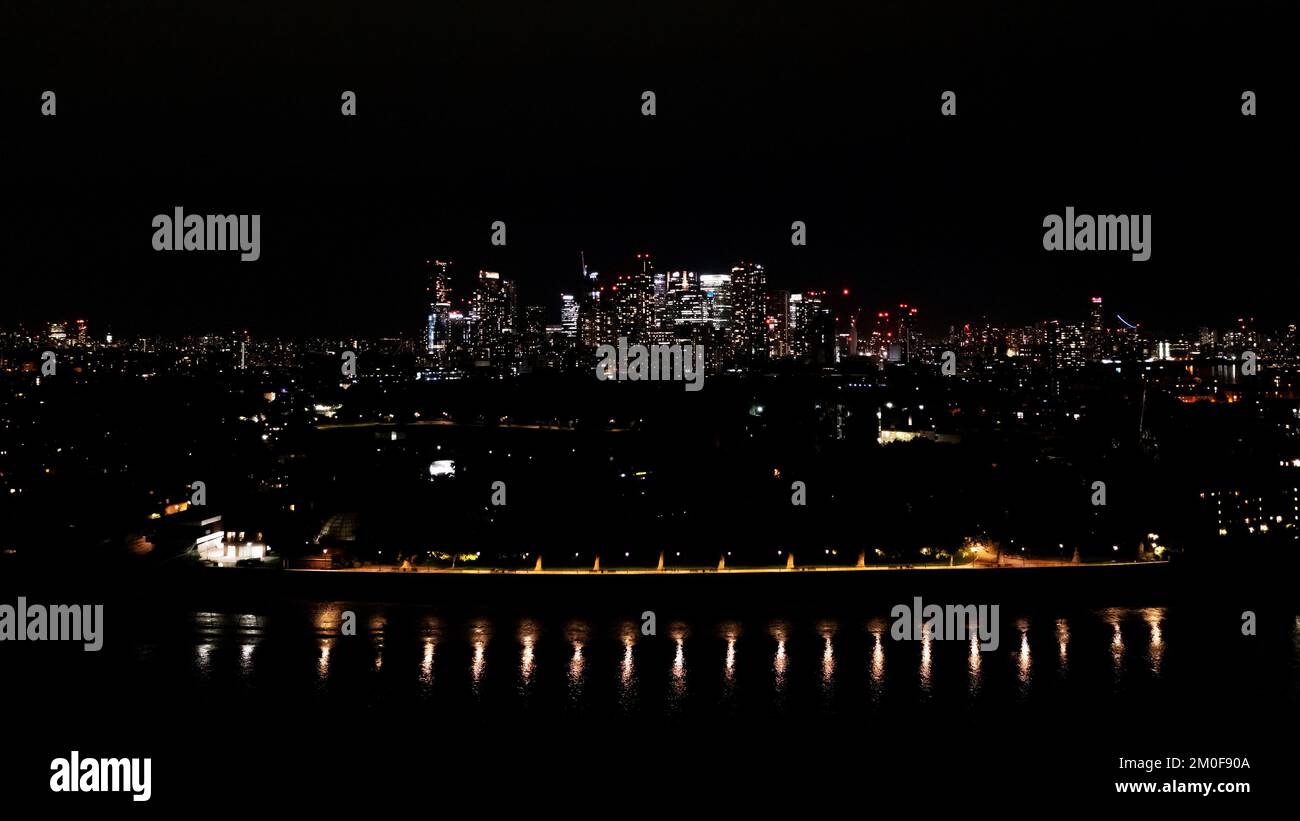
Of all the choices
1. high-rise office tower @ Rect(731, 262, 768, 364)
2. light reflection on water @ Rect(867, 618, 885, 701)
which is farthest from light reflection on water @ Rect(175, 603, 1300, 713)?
high-rise office tower @ Rect(731, 262, 768, 364)

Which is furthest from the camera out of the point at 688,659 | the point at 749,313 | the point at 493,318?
the point at 493,318

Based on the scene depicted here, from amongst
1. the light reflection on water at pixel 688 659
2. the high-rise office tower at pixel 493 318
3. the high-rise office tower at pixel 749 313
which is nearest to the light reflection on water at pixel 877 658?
the light reflection on water at pixel 688 659

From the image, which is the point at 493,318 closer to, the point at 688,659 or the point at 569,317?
the point at 569,317

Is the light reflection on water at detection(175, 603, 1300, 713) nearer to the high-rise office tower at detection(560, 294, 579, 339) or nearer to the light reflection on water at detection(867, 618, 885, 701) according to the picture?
the light reflection on water at detection(867, 618, 885, 701)

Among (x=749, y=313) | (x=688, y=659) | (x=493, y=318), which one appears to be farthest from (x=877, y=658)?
(x=493, y=318)

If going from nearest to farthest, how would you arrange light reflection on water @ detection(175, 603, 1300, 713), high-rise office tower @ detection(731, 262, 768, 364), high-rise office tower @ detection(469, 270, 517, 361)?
1. light reflection on water @ detection(175, 603, 1300, 713)
2. high-rise office tower @ detection(731, 262, 768, 364)
3. high-rise office tower @ detection(469, 270, 517, 361)

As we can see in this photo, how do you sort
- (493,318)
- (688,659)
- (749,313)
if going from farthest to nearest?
(493,318) → (749,313) → (688,659)

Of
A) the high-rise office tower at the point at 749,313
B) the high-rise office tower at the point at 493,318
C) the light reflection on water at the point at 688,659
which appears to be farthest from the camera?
the high-rise office tower at the point at 493,318

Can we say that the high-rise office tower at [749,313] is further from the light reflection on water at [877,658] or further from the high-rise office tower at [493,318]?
the light reflection on water at [877,658]
